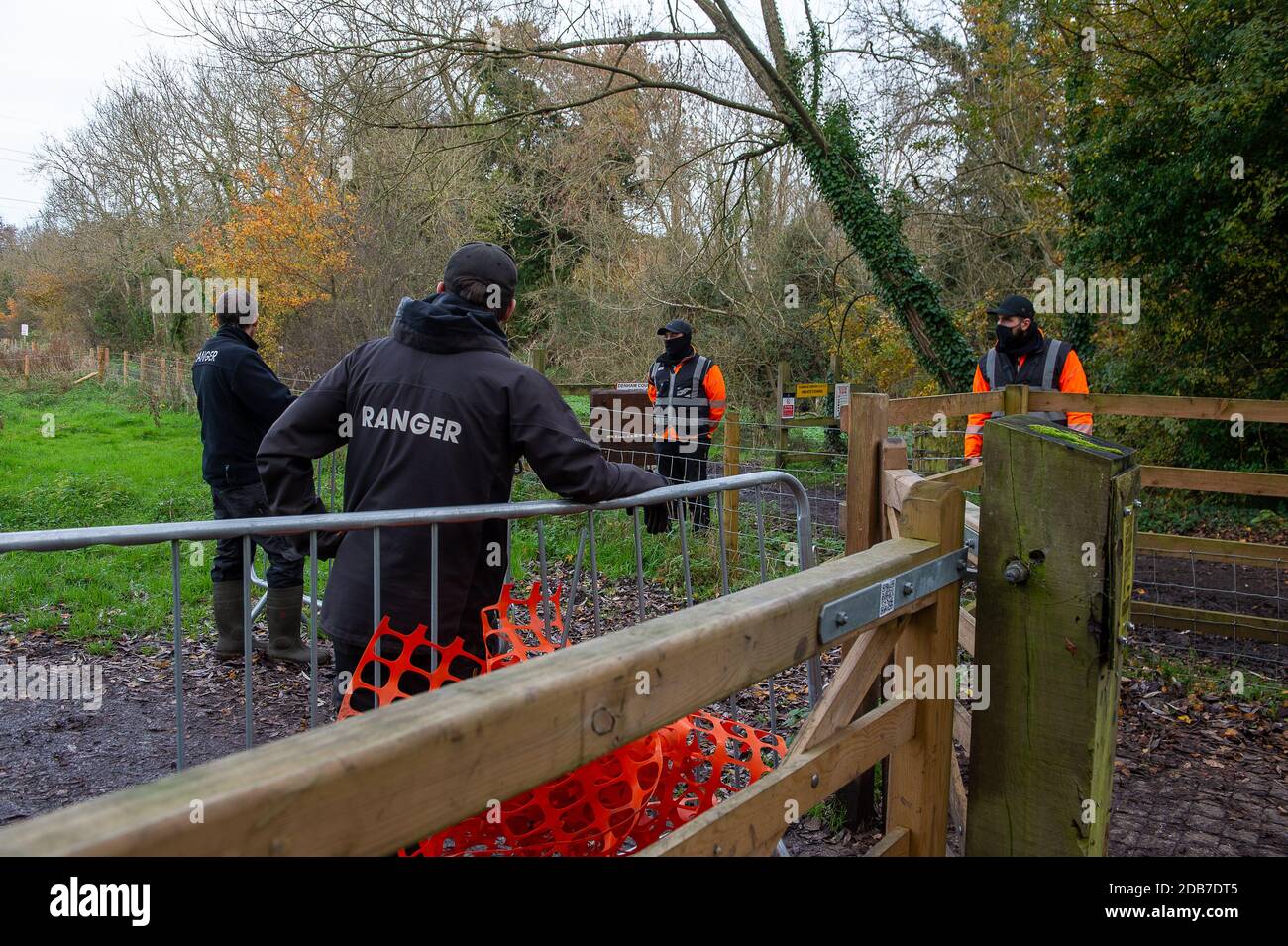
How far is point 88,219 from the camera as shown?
1180 inches

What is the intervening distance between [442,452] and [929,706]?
5.46ft

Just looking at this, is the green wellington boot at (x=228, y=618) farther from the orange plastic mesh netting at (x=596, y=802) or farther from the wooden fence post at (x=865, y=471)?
the wooden fence post at (x=865, y=471)

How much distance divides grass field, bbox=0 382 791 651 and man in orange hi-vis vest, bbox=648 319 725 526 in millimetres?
948

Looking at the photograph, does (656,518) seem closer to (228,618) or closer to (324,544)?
(324,544)

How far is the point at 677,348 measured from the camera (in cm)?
974

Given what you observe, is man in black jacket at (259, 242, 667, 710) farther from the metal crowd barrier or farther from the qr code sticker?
the qr code sticker

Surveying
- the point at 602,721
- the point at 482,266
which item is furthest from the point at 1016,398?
the point at 602,721

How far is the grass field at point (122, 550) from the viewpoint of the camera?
22.4 feet

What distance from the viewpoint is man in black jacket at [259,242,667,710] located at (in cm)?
288

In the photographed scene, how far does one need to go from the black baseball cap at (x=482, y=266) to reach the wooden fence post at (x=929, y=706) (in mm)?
1618

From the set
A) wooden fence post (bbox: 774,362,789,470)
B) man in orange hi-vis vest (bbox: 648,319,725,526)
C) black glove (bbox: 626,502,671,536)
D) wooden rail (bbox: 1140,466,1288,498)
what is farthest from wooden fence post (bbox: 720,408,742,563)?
black glove (bbox: 626,502,671,536)

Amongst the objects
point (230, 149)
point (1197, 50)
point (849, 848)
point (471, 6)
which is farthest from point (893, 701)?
point (230, 149)

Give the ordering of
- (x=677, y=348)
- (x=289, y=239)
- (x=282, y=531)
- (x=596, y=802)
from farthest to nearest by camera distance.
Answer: (x=289, y=239) < (x=677, y=348) < (x=282, y=531) < (x=596, y=802)
